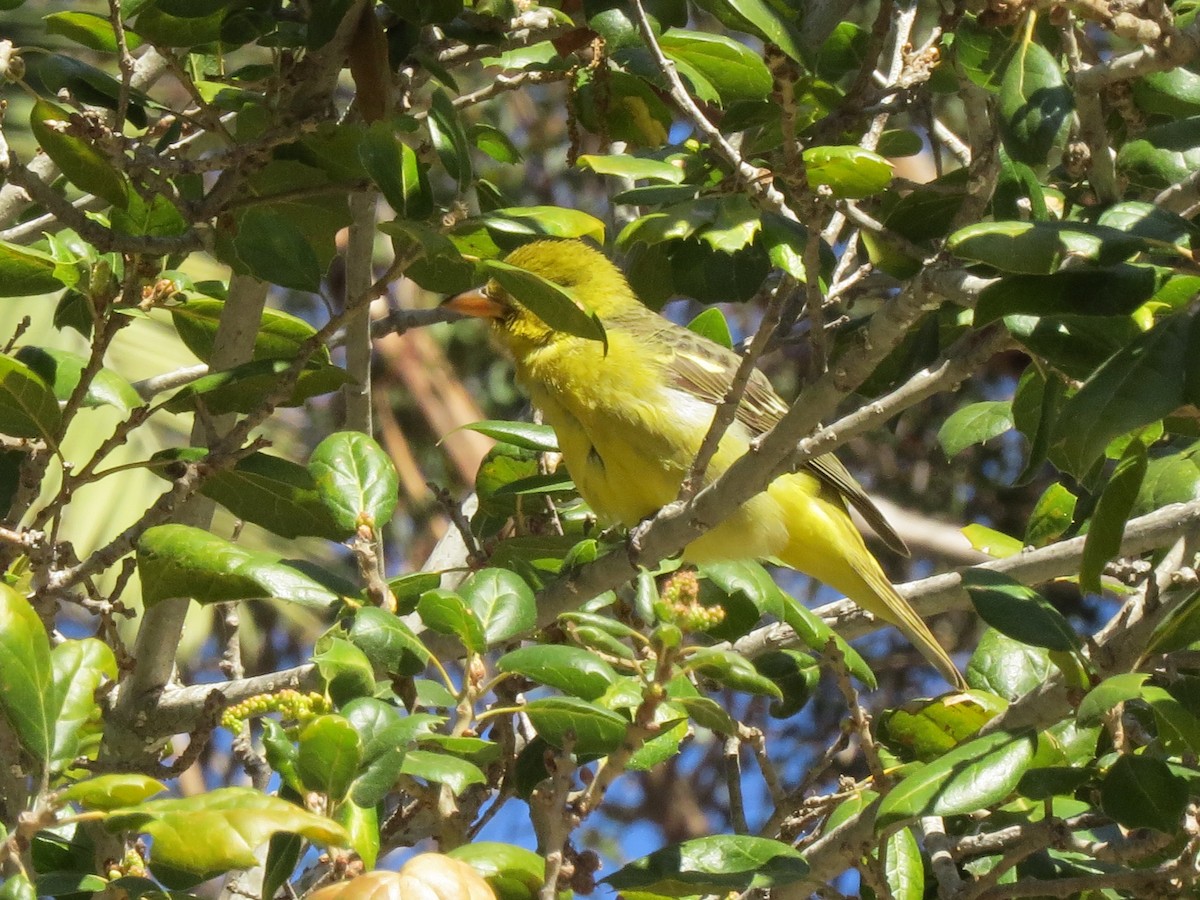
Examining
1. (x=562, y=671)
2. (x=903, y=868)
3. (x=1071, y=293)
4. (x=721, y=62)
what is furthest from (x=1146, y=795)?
(x=721, y=62)

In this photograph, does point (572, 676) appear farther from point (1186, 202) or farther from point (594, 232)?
point (1186, 202)

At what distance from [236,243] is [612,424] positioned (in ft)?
5.10

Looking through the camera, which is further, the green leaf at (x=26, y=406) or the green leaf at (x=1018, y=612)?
the green leaf at (x=26, y=406)

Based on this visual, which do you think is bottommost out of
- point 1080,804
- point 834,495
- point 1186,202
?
point 834,495

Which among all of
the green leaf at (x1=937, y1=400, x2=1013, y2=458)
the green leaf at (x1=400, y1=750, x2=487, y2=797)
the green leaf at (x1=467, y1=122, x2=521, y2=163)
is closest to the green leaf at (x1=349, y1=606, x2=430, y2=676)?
the green leaf at (x1=400, y1=750, x2=487, y2=797)

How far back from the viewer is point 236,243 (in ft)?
9.53

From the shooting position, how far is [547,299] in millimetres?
2500

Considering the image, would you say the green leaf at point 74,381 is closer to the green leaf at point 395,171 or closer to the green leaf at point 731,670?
the green leaf at point 395,171

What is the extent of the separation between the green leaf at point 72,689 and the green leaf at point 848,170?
1.43 m

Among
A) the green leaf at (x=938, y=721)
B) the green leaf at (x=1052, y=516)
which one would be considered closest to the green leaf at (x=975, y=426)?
the green leaf at (x=1052, y=516)

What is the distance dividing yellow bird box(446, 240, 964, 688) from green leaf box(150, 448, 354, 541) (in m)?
1.09

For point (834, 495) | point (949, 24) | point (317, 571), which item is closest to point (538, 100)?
point (834, 495)

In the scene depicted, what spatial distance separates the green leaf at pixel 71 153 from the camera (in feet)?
9.30

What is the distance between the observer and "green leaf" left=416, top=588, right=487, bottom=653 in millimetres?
2264
